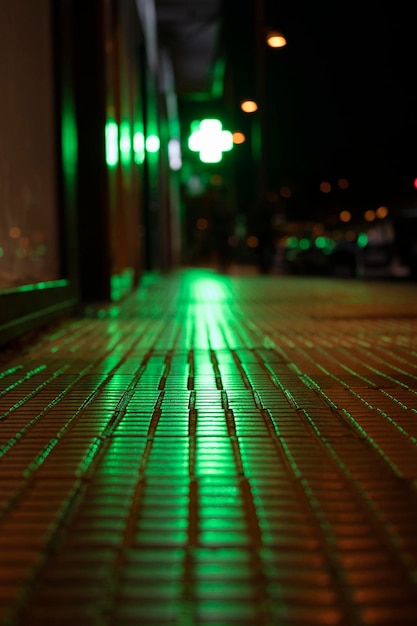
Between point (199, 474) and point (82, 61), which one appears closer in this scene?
point (199, 474)

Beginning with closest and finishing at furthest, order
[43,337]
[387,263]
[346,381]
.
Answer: [346,381] < [43,337] < [387,263]

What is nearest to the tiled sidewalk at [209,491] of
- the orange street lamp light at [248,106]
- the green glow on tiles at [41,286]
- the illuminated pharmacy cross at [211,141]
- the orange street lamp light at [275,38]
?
the green glow on tiles at [41,286]

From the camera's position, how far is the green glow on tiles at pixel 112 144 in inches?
448

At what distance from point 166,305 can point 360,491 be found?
9.17 meters

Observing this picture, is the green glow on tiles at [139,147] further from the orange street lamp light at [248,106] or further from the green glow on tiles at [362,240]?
the orange street lamp light at [248,106]

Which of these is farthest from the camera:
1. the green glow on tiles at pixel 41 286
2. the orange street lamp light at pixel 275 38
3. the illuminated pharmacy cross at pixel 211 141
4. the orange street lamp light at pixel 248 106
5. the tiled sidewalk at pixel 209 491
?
the orange street lamp light at pixel 248 106

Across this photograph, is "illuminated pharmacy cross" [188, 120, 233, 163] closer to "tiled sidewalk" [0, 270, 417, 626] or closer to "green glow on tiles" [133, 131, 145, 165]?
"green glow on tiles" [133, 131, 145, 165]

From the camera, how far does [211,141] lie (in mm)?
30422

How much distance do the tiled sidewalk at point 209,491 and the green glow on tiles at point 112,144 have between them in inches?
241

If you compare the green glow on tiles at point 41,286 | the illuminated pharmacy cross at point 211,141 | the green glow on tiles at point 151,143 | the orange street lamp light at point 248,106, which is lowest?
the green glow on tiles at point 41,286

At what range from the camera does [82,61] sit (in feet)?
36.1

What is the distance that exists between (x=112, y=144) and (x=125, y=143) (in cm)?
323

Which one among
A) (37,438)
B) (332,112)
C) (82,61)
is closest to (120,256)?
(82,61)

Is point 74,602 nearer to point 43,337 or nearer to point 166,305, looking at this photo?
point 43,337
